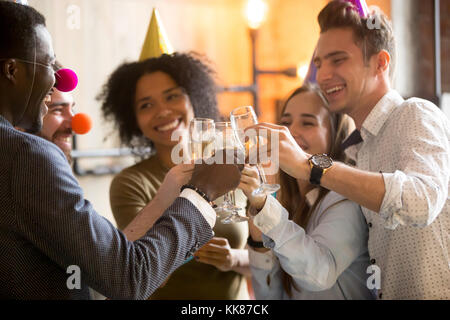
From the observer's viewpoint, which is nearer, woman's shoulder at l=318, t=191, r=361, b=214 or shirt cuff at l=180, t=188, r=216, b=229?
shirt cuff at l=180, t=188, r=216, b=229

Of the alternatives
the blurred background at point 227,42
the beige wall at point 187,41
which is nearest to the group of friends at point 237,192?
the blurred background at point 227,42

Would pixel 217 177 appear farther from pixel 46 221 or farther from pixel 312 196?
pixel 312 196

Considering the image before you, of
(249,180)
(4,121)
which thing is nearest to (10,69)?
(4,121)

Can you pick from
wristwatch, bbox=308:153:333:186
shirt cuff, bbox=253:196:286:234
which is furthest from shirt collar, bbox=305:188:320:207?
wristwatch, bbox=308:153:333:186

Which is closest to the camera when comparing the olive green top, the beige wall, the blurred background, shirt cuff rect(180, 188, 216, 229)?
shirt cuff rect(180, 188, 216, 229)

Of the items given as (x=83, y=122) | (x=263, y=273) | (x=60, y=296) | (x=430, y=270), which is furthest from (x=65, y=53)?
(x=430, y=270)

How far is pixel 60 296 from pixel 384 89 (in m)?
0.80

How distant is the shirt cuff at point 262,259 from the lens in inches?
43.6

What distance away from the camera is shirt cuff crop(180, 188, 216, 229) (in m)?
Answer: 0.75

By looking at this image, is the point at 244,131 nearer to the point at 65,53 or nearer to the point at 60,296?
the point at 60,296

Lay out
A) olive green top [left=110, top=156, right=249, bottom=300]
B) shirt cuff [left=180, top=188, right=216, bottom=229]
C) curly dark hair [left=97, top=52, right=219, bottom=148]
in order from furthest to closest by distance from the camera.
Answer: curly dark hair [left=97, top=52, right=219, bottom=148] → olive green top [left=110, top=156, right=249, bottom=300] → shirt cuff [left=180, top=188, right=216, bottom=229]

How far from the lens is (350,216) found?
1.03m

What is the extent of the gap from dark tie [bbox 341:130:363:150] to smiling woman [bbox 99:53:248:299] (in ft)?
0.99

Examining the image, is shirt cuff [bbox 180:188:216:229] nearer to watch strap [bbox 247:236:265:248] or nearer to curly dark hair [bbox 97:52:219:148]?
watch strap [bbox 247:236:265:248]
